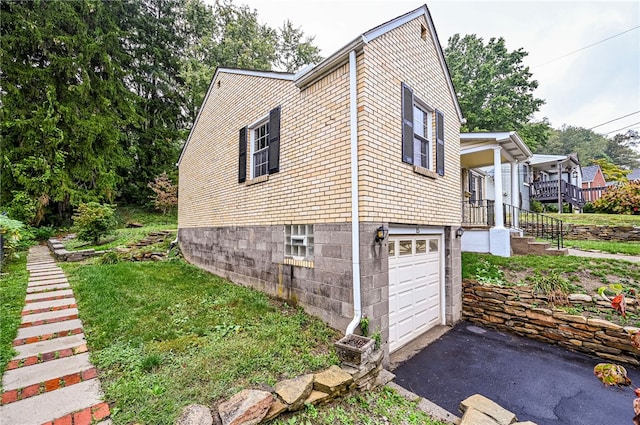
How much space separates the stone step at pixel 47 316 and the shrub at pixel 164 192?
1328 cm

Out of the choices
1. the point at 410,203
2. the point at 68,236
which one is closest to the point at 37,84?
the point at 68,236

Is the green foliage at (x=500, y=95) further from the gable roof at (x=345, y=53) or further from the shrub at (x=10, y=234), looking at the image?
the shrub at (x=10, y=234)

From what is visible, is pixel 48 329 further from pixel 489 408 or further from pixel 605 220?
pixel 605 220

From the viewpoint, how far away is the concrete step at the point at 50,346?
11.8 feet

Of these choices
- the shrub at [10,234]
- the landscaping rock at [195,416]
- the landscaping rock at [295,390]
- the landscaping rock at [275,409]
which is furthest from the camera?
the shrub at [10,234]

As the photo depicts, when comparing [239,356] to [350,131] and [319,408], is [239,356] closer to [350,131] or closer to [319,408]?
[319,408]

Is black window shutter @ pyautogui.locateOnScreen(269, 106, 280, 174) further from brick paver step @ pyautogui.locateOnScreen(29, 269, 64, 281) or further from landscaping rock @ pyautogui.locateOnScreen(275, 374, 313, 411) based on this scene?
brick paver step @ pyautogui.locateOnScreen(29, 269, 64, 281)

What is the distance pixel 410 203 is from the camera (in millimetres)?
5012

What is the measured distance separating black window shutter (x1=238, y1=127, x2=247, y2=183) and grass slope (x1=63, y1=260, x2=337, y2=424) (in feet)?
8.95

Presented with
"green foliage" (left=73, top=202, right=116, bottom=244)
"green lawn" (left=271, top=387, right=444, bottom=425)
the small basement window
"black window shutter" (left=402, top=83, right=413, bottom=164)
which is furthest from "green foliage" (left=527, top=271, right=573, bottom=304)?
"green foliage" (left=73, top=202, right=116, bottom=244)

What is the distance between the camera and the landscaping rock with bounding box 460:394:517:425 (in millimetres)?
3082

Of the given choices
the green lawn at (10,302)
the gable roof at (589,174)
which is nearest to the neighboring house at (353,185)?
the green lawn at (10,302)

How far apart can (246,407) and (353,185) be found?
293cm

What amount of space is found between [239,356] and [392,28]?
19.0 feet
